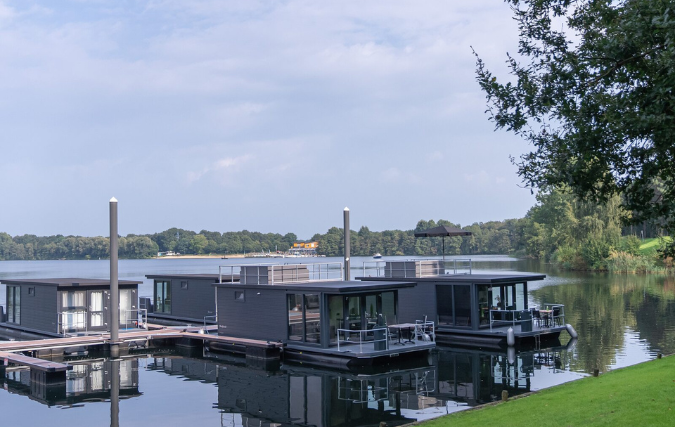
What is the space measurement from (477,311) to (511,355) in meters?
3.63

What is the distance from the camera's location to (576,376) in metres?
20.7

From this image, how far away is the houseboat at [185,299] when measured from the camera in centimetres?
3522

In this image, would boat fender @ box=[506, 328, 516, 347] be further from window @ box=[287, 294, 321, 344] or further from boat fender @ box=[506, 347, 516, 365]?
window @ box=[287, 294, 321, 344]

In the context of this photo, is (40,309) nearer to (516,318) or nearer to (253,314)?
(253,314)

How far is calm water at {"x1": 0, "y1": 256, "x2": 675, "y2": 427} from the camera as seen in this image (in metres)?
17.2

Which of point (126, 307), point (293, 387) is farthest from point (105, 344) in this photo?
point (293, 387)

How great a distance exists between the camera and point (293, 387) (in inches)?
811

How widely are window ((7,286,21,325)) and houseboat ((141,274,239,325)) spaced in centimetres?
681

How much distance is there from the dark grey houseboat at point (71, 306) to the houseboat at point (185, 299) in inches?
154

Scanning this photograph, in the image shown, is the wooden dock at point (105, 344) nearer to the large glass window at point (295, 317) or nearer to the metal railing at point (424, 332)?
the large glass window at point (295, 317)

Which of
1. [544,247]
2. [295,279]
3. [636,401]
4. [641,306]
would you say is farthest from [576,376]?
[544,247]

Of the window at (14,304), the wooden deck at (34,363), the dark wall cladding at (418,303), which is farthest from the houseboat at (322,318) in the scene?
the window at (14,304)

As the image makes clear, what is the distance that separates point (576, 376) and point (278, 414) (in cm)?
953

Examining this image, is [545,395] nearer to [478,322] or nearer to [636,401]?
[636,401]
